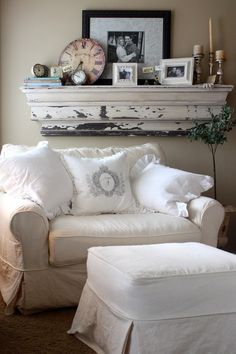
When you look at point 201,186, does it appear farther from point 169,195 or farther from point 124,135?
point 124,135

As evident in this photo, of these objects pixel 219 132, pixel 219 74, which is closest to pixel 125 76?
pixel 219 74

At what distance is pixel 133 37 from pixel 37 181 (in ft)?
5.24

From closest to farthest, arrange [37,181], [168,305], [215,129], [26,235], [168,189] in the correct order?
[168,305], [26,235], [37,181], [168,189], [215,129]

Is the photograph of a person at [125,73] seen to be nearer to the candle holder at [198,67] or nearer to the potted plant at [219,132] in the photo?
the candle holder at [198,67]

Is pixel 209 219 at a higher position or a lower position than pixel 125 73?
lower

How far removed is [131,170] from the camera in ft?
11.4

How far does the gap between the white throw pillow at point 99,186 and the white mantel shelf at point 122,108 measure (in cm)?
71

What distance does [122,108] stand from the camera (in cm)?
396

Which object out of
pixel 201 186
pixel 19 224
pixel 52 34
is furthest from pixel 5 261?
pixel 52 34

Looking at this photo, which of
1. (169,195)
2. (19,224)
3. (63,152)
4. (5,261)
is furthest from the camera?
(63,152)

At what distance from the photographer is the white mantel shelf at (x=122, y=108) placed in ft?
12.8

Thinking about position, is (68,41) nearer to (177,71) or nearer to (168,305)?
(177,71)

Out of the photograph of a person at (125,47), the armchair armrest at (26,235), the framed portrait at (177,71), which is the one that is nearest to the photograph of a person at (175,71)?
the framed portrait at (177,71)

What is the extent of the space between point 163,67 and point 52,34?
87cm
